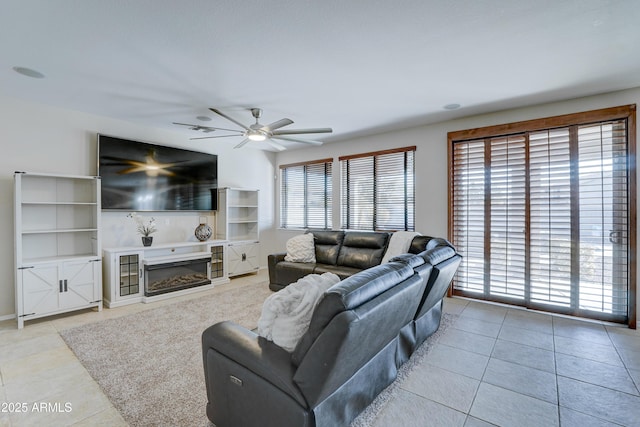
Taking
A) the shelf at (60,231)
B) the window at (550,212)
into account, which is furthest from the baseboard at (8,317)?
the window at (550,212)

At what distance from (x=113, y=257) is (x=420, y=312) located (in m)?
4.04

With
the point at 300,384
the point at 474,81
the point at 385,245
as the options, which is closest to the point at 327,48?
the point at 474,81

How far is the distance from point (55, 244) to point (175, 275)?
1574 millimetres

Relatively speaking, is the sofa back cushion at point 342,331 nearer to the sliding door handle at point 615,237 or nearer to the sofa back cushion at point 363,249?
the sofa back cushion at point 363,249

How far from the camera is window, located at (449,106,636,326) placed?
10.9 feet

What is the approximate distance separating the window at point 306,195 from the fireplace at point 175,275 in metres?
2.20

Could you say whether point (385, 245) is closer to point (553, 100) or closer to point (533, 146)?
point (533, 146)

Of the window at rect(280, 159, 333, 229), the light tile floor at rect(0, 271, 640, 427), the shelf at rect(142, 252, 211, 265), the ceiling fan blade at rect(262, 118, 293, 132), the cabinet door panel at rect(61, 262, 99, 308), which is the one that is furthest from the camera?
the window at rect(280, 159, 333, 229)

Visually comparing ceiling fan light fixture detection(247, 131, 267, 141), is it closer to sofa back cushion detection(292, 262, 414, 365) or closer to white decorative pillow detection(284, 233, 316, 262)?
white decorative pillow detection(284, 233, 316, 262)

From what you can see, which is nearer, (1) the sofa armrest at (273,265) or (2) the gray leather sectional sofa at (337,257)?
(2) the gray leather sectional sofa at (337,257)

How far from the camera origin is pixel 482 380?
2266 mm

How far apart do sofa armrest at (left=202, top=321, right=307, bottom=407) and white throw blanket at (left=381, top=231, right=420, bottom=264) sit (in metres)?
2.82

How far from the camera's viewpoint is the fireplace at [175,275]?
4.26 meters

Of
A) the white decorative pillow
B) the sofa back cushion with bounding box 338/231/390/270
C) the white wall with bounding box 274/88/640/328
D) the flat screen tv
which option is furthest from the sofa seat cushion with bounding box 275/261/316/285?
the flat screen tv
